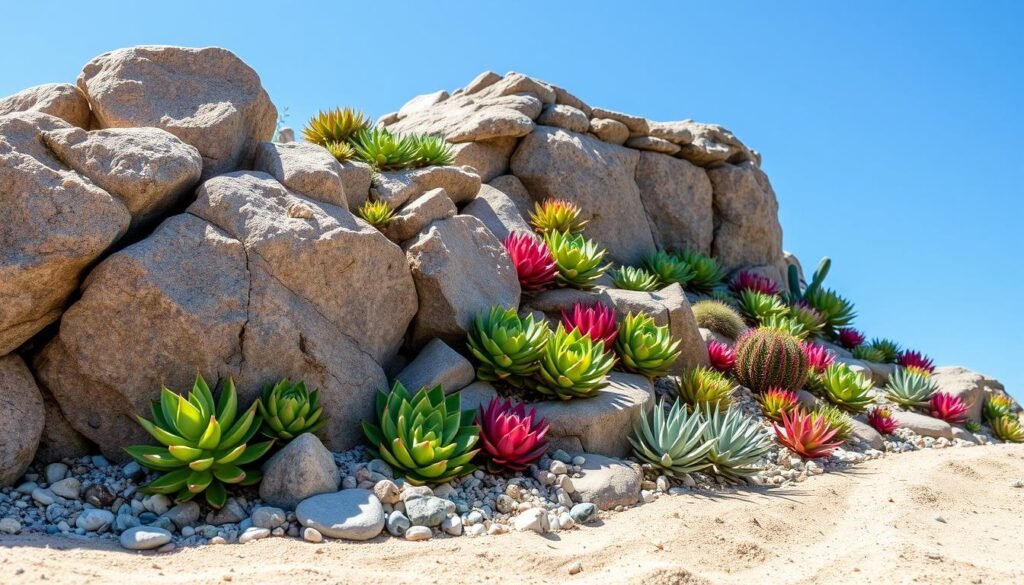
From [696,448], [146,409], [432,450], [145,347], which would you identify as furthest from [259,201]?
[696,448]

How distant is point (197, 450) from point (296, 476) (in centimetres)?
63

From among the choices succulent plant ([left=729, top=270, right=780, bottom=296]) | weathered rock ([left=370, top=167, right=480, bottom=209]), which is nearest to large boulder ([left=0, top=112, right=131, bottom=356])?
weathered rock ([left=370, top=167, right=480, bottom=209])

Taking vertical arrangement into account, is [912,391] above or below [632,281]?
below

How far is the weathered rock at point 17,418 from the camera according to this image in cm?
478

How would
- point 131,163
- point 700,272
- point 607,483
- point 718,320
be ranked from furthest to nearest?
point 700,272, point 718,320, point 607,483, point 131,163

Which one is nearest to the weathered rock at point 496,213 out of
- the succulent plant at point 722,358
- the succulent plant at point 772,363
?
the succulent plant at point 722,358

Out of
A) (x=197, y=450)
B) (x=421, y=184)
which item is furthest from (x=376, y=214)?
(x=197, y=450)

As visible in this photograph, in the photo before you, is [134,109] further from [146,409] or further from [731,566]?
[731,566]

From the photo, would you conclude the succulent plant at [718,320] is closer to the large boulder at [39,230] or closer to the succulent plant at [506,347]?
the succulent plant at [506,347]

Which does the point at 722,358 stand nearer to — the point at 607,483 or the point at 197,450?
the point at 607,483

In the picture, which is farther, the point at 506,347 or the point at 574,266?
the point at 574,266

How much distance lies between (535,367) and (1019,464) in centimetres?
601

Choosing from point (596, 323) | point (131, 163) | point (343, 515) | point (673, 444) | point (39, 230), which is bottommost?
point (343, 515)

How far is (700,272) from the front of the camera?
38.7ft
